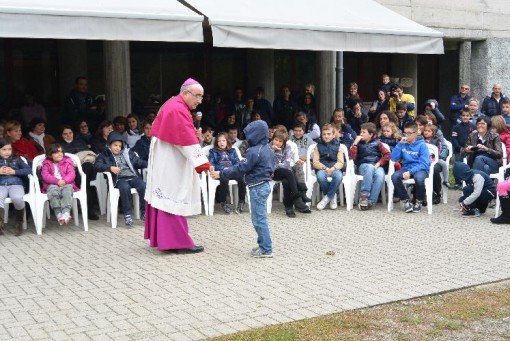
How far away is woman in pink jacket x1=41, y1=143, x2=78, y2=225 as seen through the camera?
9.09 meters

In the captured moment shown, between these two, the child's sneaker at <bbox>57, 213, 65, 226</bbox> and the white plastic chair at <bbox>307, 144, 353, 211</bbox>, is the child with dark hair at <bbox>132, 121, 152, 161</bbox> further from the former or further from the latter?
the white plastic chair at <bbox>307, 144, 353, 211</bbox>

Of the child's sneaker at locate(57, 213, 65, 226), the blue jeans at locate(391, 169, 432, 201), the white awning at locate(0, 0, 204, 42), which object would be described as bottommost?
the child's sneaker at locate(57, 213, 65, 226)

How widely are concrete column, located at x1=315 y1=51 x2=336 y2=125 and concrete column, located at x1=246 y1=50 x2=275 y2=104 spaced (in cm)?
153

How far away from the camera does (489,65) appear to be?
1794 centimetres

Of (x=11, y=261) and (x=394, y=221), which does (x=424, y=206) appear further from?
(x=11, y=261)

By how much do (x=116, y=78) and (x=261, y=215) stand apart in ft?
20.3

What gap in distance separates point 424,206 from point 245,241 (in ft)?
11.6

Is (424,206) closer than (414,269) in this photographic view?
No

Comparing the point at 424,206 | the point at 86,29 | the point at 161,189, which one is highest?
the point at 86,29

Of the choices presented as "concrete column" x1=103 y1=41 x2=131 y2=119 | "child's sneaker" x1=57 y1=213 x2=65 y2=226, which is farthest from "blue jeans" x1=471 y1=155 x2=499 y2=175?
"concrete column" x1=103 y1=41 x2=131 y2=119

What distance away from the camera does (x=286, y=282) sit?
6707 millimetres

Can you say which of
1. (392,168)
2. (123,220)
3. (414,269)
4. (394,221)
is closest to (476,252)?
(414,269)

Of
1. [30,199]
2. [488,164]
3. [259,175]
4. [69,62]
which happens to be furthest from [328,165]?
[69,62]

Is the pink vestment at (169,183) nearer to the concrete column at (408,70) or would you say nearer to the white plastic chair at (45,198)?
the white plastic chair at (45,198)
